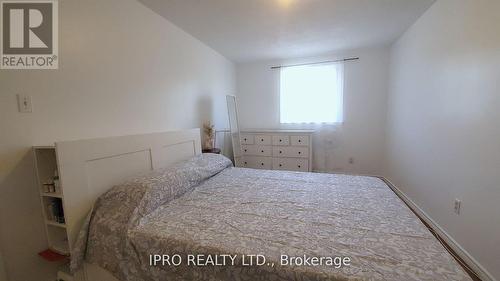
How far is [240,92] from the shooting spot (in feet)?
14.4

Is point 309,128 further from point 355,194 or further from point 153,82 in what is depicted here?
point 153,82

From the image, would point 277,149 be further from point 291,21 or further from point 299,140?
point 291,21

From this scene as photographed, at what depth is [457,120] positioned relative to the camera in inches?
70.6

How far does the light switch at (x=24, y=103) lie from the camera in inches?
50.8

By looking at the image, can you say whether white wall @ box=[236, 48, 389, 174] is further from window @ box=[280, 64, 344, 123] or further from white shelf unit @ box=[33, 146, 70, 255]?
white shelf unit @ box=[33, 146, 70, 255]

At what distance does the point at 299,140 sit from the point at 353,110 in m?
1.12

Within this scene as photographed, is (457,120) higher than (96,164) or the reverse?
higher

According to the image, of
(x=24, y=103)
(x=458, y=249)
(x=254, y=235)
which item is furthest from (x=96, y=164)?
(x=458, y=249)

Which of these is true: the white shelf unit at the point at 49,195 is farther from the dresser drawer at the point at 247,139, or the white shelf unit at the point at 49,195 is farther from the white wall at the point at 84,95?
the dresser drawer at the point at 247,139

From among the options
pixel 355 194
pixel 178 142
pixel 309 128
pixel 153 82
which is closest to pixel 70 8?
pixel 153 82

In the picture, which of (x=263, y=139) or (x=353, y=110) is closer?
(x=353, y=110)

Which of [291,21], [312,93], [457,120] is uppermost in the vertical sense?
[291,21]

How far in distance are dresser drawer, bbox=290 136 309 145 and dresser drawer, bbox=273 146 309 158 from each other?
0.07 m

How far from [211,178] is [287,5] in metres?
1.91
